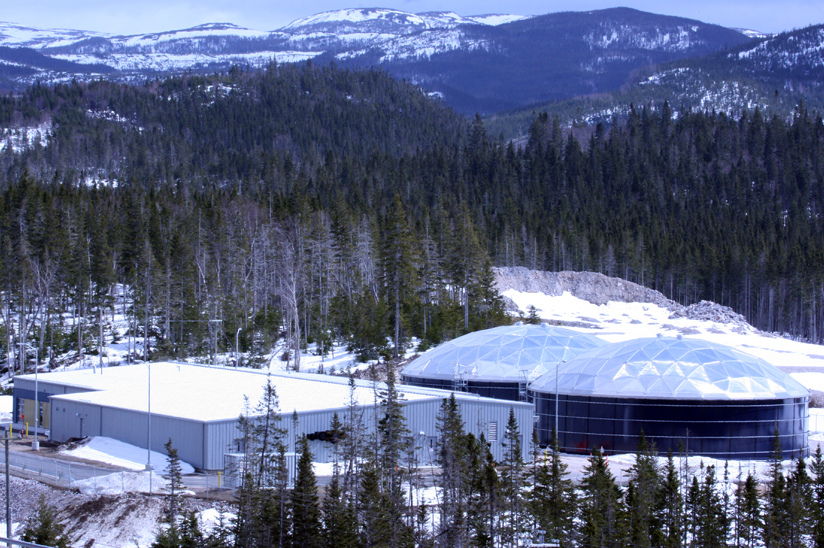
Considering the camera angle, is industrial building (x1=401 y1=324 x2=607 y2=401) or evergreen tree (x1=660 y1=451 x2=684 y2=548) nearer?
evergreen tree (x1=660 y1=451 x2=684 y2=548)

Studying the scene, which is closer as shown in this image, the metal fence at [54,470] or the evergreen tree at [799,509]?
the evergreen tree at [799,509]

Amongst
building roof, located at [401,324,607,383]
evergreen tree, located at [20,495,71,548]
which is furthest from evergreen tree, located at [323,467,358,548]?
building roof, located at [401,324,607,383]

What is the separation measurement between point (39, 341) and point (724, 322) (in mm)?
74775

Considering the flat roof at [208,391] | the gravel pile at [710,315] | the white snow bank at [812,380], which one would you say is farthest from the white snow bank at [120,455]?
the gravel pile at [710,315]

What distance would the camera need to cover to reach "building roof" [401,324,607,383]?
5016 cm

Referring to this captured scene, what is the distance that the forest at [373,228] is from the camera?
7738 cm

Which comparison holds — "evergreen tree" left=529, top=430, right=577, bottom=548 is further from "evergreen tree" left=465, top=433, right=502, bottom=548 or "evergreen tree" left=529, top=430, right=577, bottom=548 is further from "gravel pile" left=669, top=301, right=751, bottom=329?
"gravel pile" left=669, top=301, right=751, bottom=329

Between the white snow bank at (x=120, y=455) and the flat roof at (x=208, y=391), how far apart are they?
190 centimetres

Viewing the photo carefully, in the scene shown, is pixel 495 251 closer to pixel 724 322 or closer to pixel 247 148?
pixel 724 322

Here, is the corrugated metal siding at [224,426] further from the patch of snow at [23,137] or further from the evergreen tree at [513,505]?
the patch of snow at [23,137]

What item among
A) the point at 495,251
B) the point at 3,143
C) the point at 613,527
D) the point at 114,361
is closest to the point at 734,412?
the point at 613,527

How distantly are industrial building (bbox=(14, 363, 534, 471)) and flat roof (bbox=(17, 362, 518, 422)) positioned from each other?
0.05 meters

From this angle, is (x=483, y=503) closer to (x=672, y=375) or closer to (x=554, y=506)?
(x=554, y=506)

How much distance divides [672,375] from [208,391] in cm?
2504
